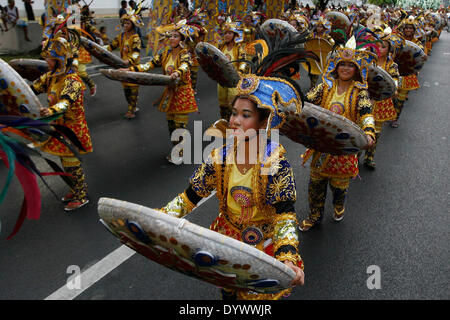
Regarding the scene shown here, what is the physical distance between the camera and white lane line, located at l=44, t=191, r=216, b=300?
3062 millimetres

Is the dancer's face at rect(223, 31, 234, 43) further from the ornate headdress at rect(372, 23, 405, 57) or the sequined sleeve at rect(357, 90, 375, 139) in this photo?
the sequined sleeve at rect(357, 90, 375, 139)

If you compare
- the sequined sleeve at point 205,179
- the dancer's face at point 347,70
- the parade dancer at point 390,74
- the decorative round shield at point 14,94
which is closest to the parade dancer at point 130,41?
the decorative round shield at point 14,94

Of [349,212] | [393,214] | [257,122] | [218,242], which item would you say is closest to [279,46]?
[257,122]

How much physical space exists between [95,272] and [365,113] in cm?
298

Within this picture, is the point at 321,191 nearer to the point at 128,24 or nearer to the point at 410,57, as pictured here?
the point at 410,57

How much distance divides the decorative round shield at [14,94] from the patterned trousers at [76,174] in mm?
1134

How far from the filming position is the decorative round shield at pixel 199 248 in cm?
143

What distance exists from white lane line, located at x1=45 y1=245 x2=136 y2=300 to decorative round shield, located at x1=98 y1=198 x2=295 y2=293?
185 cm

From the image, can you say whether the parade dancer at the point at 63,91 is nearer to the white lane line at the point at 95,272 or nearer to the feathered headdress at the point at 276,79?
the white lane line at the point at 95,272

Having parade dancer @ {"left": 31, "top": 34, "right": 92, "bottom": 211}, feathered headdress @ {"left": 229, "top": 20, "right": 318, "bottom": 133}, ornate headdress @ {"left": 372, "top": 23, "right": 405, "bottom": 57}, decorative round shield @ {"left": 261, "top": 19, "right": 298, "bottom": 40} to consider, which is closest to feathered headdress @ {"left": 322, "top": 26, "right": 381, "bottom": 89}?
decorative round shield @ {"left": 261, "top": 19, "right": 298, "bottom": 40}

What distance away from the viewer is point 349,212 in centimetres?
459

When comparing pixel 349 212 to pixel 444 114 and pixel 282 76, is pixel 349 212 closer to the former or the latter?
pixel 282 76

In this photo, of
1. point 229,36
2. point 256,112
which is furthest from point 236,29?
point 256,112
